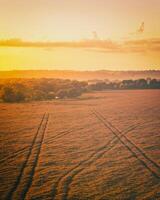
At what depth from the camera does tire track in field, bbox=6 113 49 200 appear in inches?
453

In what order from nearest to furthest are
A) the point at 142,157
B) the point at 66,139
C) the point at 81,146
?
the point at 142,157
the point at 81,146
the point at 66,139

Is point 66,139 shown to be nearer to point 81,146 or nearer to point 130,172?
point 81,146

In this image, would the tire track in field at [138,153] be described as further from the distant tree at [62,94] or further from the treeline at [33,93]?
the distant tree at [62,94]

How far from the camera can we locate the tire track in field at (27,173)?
11516 millimetres

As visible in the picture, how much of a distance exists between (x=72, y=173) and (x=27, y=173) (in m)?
1.90

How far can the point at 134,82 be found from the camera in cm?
7506

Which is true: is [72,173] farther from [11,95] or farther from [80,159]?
[11,95]

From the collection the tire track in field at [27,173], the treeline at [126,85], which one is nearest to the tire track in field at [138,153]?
the tire track in field at [27,173]

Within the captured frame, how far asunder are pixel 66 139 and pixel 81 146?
1.95 metres

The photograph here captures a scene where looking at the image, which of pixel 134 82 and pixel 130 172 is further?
pixel 134 82

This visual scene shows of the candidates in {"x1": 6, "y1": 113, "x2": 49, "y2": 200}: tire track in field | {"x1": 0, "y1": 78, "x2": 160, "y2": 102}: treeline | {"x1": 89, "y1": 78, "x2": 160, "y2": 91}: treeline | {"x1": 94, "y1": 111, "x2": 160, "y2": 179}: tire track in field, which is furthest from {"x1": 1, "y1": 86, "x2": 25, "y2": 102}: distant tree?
{"x1": 89, "y1": 78, "x2": 160, "y2": 91}: treeline

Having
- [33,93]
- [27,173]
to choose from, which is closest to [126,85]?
[33,93]

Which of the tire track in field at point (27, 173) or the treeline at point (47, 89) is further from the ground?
the treeline at point (47, 89)

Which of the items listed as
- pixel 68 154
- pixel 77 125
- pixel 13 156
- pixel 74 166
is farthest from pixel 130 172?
pixel 77 125
